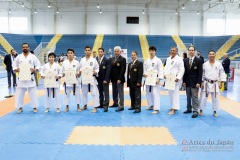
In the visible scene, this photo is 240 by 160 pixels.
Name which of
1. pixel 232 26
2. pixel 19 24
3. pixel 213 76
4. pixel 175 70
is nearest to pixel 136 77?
pixel 175 70

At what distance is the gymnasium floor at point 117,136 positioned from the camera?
375cm

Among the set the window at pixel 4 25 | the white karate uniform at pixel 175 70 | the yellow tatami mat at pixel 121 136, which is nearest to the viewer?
the yellow tatami mat at pixel 121 136

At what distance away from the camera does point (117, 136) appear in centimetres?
461

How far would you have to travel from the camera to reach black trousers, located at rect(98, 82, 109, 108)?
662cm

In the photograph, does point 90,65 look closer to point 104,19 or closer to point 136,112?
point 136,112

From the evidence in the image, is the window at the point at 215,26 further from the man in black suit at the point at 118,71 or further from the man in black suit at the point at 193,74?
the man in black suit at the point at 118,71

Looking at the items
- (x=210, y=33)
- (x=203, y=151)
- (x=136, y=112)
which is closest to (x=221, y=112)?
(x=136, y=112)

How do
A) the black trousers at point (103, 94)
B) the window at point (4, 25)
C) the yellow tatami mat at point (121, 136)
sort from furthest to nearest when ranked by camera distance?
the window at point (4, 25), the black trousers at point (103, 94), the yellow tatami mat at point (121, 136)

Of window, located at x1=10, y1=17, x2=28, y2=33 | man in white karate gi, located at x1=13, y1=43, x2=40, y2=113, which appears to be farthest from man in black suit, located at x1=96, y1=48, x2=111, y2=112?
window, located at x1=10, y1=17, x2=28, y2=33

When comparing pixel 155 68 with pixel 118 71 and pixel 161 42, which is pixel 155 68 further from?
pixel 161 42

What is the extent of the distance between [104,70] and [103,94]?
2.79ft

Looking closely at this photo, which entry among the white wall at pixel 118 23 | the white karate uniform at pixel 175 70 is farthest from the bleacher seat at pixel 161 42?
the white karate uniform at pixel 175 70

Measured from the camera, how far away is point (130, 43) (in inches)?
1091

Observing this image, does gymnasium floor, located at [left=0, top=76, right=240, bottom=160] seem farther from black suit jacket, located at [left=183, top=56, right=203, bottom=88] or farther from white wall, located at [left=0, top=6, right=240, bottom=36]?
white wall, located at [left=0, top=6, right=240, bottom=36]
